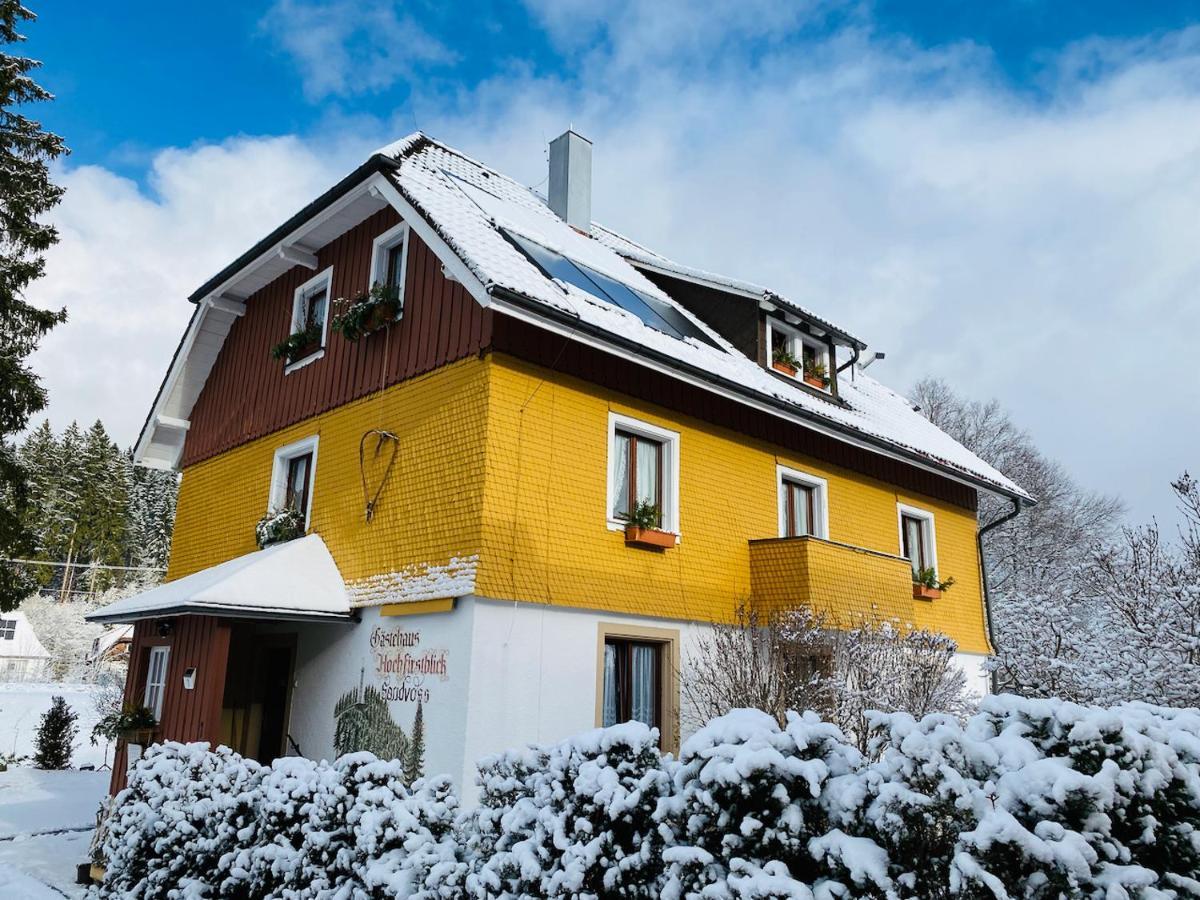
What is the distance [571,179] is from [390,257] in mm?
5779

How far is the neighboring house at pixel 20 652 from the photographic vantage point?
Answer: 45.4 metres

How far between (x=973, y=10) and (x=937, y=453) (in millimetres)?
9281

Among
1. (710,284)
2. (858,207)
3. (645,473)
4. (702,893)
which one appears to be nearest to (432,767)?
(645,473)

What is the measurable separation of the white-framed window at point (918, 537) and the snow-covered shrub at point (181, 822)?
11803 millimetres

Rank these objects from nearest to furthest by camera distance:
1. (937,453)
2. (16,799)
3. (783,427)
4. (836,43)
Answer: (836,43)
(783,427)
(16,799)
(937,453)

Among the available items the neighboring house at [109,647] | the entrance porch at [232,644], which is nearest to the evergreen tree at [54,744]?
the entrance porch at [232,644]

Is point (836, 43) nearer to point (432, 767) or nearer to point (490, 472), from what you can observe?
point (490, 472)

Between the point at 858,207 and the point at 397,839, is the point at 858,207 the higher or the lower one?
the higher one

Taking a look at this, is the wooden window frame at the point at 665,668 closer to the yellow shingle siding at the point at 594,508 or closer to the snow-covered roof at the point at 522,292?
the yellow shingle siding at the point at 594,508

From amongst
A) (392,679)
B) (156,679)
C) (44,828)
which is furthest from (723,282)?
(44,828)

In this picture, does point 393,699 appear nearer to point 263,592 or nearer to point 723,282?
point 263,592

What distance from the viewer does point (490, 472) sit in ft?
32.2

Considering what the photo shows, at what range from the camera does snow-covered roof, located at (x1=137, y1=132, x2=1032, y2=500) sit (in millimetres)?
10117

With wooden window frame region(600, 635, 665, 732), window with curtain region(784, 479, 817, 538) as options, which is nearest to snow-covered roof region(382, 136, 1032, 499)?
window with curtain region(784, 479, 817, 538)
